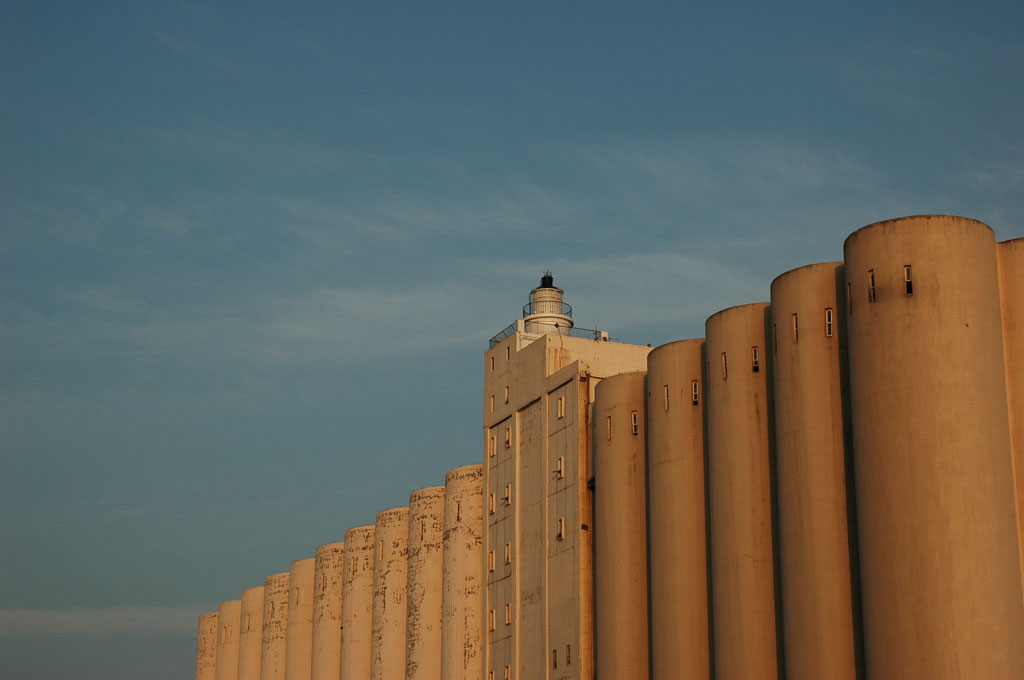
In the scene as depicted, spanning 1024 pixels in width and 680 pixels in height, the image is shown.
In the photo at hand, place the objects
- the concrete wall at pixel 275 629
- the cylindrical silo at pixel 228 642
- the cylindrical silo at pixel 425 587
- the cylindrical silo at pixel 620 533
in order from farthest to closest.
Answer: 1. the cylindrical silo at pixel 228 642
2. the concrete wall at pixel 275 629
3. the cylindrical silo at pixel 425 587
4. the cylindrical silo at pixel 620 533

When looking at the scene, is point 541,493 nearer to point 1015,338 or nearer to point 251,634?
point 1015,338

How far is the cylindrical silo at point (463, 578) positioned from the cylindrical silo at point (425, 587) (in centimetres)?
177

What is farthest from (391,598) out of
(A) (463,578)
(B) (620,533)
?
(B) (620,533)

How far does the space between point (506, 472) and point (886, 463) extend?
28363 millimetres

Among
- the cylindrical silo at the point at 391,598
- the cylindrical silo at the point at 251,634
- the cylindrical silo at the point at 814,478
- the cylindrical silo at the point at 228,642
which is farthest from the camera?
the cylindrical silo at the point at 228,642

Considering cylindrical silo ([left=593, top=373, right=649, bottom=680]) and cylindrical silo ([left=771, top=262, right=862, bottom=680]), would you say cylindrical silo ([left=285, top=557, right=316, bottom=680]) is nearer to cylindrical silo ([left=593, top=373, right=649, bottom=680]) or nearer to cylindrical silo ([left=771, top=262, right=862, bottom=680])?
cylindrical silo ([left=593, top=373, right=649, bottom=680])

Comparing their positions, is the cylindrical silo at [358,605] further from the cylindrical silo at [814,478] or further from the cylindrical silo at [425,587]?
the cylindrical silo at [814,478]

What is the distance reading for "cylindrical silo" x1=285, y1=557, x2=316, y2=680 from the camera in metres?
93.8

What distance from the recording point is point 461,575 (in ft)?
243

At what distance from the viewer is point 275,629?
97812mm

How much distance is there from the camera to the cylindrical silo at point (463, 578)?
240ft

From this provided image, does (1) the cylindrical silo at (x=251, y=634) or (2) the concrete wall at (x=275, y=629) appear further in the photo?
(1) the cylindrical silo at (x=251, y=634)

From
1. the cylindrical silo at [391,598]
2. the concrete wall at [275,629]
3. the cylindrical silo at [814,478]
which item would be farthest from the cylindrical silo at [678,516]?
the concrete wall at [275,629]

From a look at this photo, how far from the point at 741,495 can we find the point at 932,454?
373 inches
